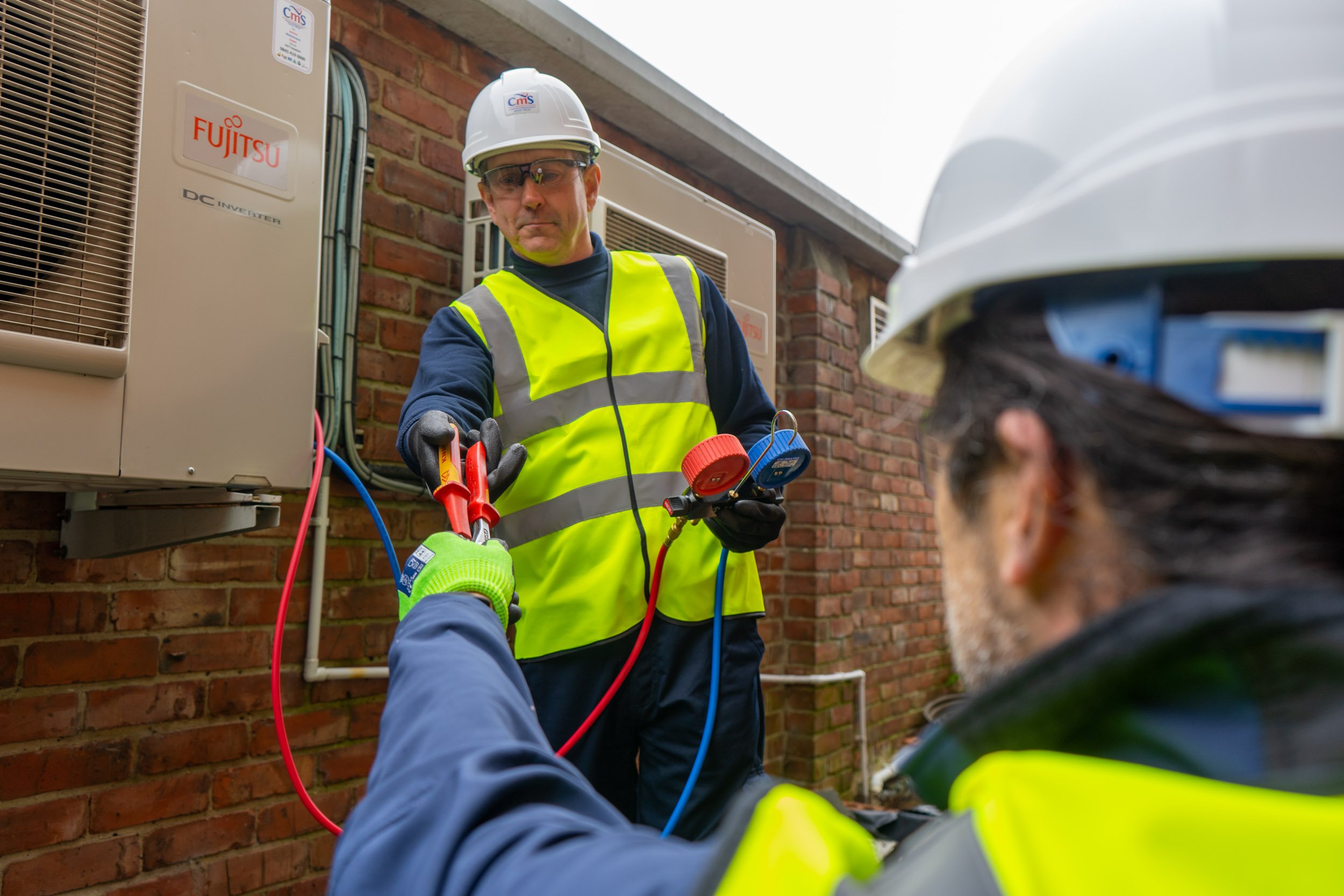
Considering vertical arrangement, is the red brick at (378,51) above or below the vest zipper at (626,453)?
above

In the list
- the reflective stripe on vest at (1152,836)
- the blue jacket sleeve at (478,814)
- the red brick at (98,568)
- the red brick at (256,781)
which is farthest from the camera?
the red brick at (256,781)

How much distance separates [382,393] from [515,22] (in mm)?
1023

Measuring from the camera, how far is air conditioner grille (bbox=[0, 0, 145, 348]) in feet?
3.92

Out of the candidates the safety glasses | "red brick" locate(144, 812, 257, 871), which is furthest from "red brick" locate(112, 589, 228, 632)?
the safety glasses

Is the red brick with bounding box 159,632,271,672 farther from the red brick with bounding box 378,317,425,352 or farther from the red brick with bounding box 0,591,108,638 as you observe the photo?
the red brick with bounding box 378,317,425,352

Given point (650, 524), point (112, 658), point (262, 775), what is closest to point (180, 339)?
point (112, 658)

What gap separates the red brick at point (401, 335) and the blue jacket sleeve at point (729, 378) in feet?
2.34

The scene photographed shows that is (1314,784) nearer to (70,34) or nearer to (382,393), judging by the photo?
(70,34)

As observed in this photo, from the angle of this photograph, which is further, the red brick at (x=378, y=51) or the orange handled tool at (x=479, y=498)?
the red brick at (x=378, y=51)

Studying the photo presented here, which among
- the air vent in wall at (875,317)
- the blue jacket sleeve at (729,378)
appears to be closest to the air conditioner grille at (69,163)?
the blue jacket sleeve at (729,378)

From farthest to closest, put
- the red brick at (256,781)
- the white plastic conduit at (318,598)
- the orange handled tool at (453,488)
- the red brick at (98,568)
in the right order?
the white plastic conduit at (318,598) → the red brick at (256,781) → the red brick at (98,568) → the orange handled tool at (453,488)

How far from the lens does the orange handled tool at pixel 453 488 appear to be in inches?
53.2

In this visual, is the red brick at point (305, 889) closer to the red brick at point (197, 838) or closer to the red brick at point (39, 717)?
the red brick at point (197, 838)

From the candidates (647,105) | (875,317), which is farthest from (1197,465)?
(875,317)
